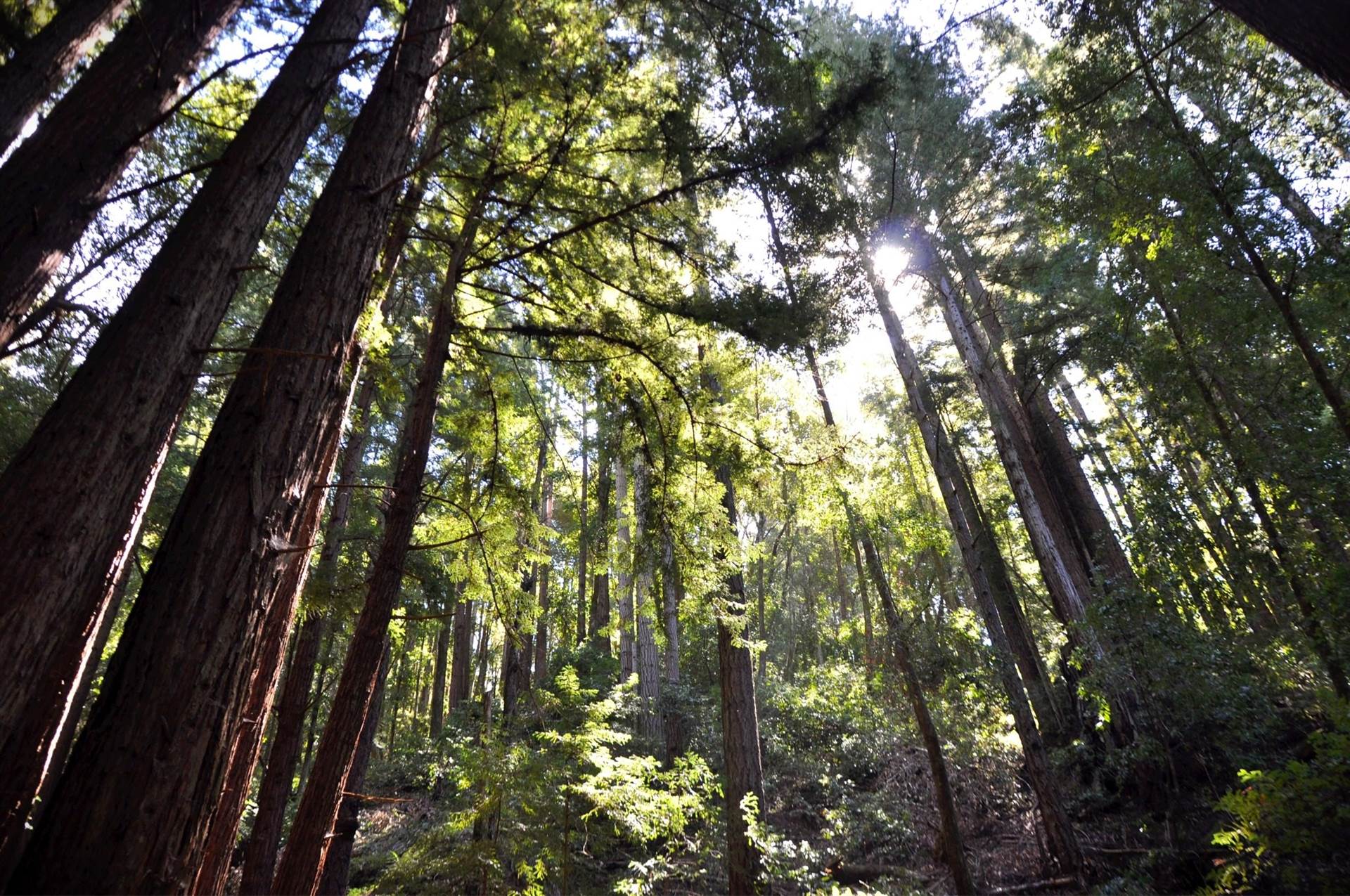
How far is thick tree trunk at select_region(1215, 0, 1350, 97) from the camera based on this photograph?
8.69ft

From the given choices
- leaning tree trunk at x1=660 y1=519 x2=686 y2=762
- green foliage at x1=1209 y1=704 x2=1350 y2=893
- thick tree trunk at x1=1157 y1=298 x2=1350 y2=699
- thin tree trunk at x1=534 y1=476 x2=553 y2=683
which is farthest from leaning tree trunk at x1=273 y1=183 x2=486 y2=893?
thin tree trunk at x1=534 y1=476 x2=553 y2=683

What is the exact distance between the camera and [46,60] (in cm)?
359

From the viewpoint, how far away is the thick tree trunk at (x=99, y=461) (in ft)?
6.17

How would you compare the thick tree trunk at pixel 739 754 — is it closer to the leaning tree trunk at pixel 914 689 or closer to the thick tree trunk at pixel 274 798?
the leaning tree trunk at pixel 914 689

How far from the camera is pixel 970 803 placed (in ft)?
31.1

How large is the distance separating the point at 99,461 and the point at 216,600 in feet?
3.15

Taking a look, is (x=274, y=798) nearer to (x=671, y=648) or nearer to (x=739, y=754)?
(x=739, y=754)

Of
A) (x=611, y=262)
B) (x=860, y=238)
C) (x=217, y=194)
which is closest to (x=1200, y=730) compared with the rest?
(x=860, y=238)

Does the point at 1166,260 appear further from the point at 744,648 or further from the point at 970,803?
the point at 970,803

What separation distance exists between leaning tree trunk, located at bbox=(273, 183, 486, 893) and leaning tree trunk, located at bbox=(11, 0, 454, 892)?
2.60 ft

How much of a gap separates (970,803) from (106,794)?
37.6 feet

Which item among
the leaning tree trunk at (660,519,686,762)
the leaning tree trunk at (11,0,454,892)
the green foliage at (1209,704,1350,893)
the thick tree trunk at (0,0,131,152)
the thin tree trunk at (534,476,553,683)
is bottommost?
the green foliage at (1209,704,1350,893)

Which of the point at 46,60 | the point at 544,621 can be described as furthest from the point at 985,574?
the point at 544,621

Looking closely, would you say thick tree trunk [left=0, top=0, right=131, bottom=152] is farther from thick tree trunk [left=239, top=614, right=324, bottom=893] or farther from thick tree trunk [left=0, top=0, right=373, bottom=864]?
thick tree trunk [left=239, top=614, right=324, bottom=893]
